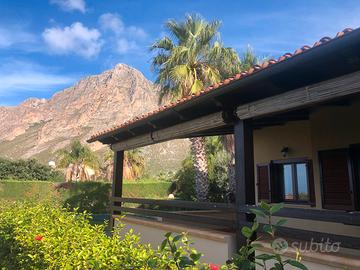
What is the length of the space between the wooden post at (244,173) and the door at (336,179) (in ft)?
10.5

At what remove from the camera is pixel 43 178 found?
38.1 meters

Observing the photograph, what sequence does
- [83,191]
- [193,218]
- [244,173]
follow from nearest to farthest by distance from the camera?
1. [244,173]
2. [193,218]
3. [83,191]

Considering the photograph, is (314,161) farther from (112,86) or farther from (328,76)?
(112,86)

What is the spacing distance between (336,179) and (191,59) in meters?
9.14

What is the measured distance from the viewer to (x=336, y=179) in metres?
7.59

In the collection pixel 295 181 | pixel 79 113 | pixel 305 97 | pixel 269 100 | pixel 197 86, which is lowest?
pixel 295 181

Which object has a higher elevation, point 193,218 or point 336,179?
point 336,179

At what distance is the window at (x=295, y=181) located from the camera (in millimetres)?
8820

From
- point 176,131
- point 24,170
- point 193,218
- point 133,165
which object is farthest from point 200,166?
point 24,170

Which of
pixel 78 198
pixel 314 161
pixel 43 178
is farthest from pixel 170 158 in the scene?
pixel 314 161

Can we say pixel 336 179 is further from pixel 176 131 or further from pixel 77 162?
pixel 77 162

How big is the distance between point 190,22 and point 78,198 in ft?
46.6

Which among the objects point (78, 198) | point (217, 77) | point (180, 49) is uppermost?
point (180, 49)

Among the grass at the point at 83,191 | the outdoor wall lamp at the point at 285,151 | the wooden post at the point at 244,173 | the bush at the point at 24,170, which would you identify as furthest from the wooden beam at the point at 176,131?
the bush at the point at 24,170
